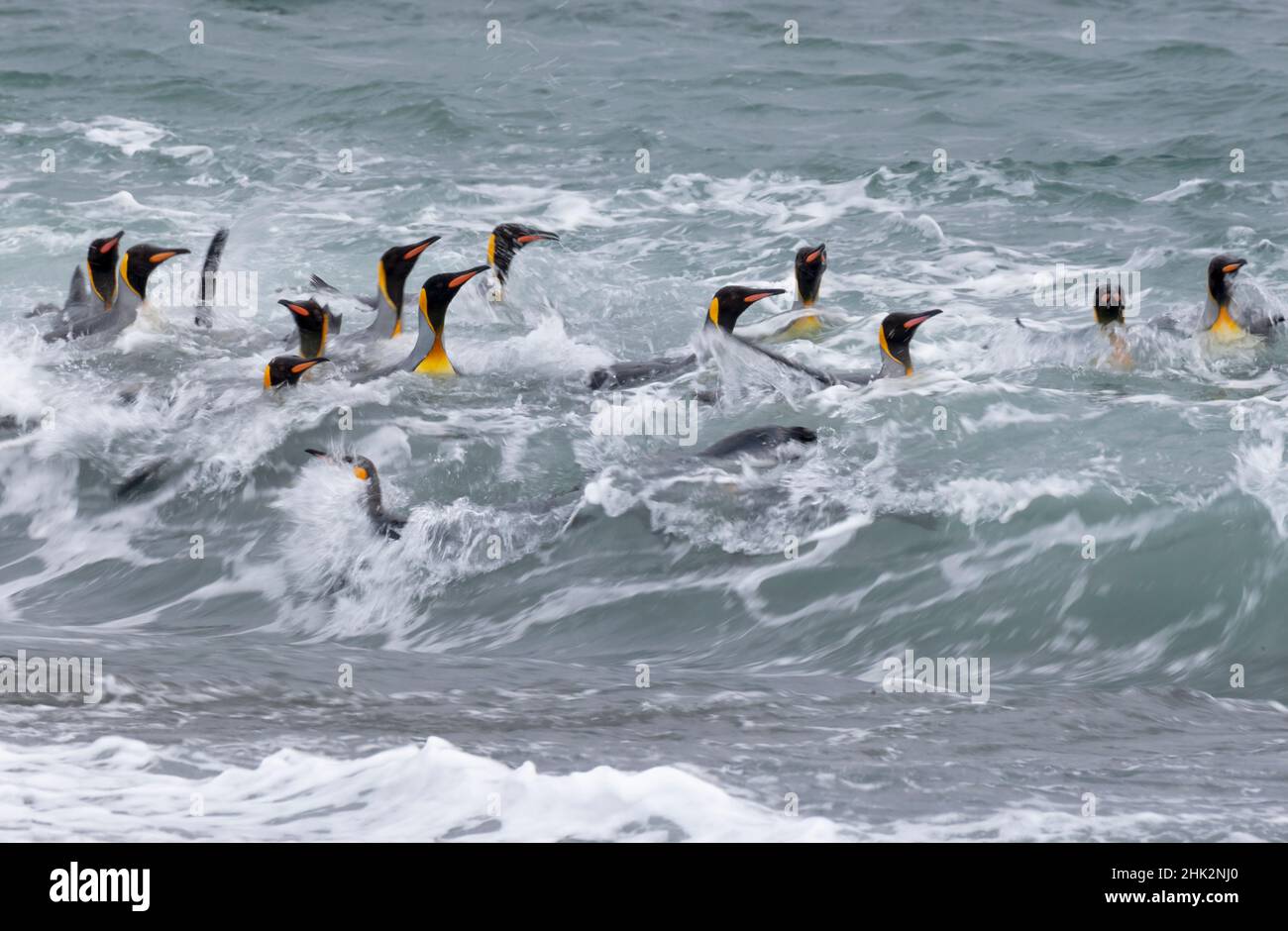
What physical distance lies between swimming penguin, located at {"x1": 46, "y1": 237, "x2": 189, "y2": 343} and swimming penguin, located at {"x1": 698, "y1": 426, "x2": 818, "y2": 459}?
15.1 feet

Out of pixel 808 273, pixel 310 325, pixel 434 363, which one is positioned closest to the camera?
pixel 310 325

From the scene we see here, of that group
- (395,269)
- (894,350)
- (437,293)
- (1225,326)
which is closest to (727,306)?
(894,350)

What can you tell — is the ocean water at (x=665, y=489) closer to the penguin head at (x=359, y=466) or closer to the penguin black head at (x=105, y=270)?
the penguin head at (x=359, y=466)

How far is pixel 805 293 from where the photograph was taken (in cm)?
1128

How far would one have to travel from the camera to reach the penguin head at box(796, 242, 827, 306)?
1122 cm

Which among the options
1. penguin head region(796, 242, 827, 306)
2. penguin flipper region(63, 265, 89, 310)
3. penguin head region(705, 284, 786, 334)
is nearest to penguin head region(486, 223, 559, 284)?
penguin head region(796, 242, 827, 306)

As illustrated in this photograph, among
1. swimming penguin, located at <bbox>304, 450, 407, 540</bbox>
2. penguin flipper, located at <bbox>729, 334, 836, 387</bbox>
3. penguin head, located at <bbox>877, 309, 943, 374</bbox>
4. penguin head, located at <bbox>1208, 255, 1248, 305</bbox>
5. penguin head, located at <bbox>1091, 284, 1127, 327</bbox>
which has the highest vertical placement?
penguin head, located at <bbox>1208, 255, 1248, 305</bbox>

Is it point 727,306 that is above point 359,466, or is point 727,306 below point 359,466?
above

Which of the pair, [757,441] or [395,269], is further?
[395,269]

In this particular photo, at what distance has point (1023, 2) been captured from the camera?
72.4ft

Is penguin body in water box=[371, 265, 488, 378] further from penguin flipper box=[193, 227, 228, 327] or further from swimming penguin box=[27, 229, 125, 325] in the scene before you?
penguin flipper box=[193, 227, 228, 327]

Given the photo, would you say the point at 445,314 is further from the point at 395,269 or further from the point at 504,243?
the point at 504,243

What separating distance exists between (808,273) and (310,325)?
355 centimetres
